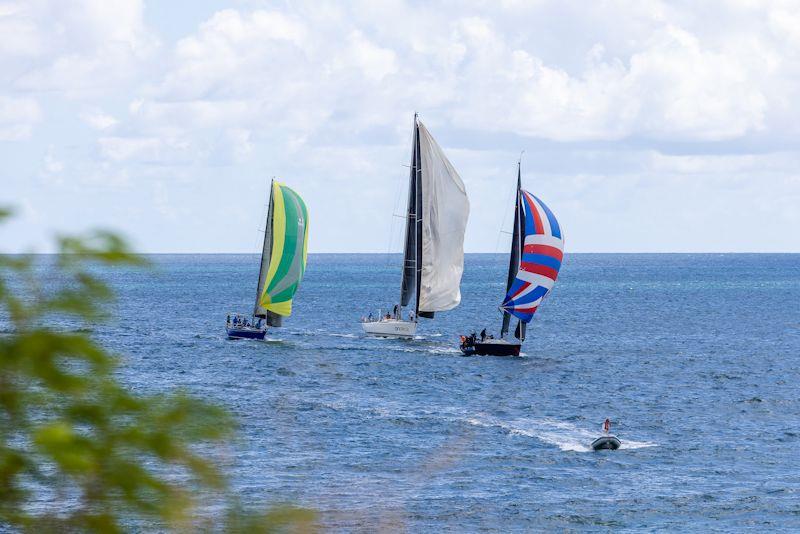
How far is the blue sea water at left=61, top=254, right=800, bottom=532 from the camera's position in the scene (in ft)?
146

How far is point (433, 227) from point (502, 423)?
3741 cm

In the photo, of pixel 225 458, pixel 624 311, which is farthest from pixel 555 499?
pixel 624 311

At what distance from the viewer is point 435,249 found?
9856 centimetres

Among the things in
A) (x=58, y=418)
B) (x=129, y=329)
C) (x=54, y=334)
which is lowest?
(x=129, y=329)

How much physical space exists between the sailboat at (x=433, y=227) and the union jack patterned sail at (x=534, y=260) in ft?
38.0

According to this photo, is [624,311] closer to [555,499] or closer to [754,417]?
[754,417]

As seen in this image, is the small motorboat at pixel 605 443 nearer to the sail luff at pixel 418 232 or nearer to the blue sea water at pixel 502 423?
the blue sea water at pixel 502 423

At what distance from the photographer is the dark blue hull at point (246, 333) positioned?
10019 cm

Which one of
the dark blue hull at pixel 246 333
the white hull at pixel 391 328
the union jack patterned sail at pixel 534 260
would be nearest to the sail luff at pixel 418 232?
the white hull at pixel 391 328

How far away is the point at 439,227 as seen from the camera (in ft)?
322

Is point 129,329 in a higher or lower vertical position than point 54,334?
lower

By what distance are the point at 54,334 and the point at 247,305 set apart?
555 feet

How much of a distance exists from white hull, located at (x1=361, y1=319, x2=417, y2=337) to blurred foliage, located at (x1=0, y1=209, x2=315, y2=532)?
95856 millimetres

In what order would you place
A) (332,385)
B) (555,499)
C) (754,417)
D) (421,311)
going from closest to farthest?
(555,499)
(754,417)
(332,385)
(421,311)
